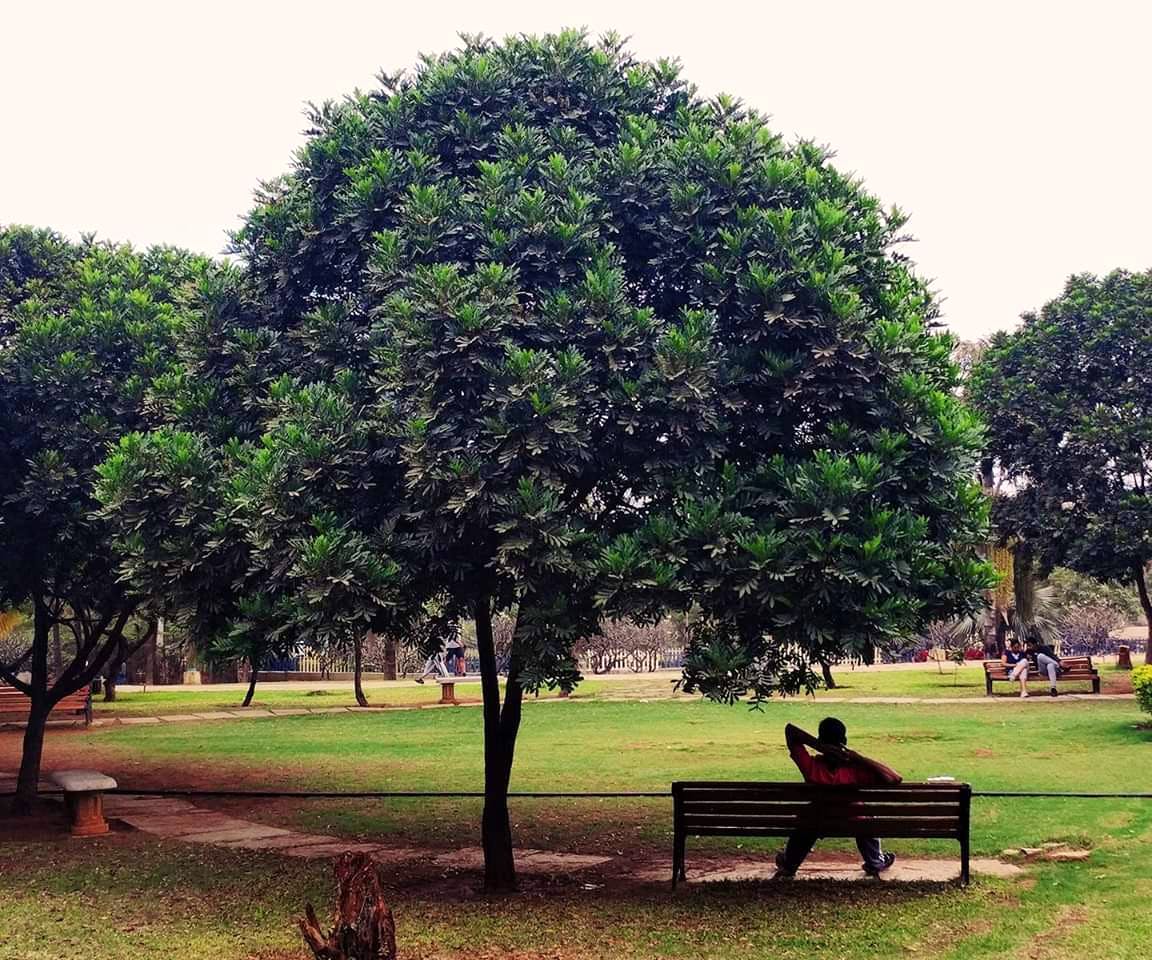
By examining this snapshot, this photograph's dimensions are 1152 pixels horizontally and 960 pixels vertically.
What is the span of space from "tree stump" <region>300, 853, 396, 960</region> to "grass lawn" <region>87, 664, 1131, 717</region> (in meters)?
21.7

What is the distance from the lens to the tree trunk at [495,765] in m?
9.59

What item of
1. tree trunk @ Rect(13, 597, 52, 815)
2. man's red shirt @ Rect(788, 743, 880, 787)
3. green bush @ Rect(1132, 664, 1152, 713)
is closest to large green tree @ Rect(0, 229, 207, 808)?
tree trunk @ Rect(13, 597, 52, 815)

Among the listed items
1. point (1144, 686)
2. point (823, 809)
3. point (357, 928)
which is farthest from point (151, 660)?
point (357, 928)

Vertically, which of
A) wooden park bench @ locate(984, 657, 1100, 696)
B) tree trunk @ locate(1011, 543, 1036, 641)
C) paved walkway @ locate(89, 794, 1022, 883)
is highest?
tree trunk @ locate(1011, 543, 1036, 641)

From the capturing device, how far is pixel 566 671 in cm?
816

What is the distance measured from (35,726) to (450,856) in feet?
19.2

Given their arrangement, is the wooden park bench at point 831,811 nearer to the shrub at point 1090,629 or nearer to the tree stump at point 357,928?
the tree stump at point 357,928

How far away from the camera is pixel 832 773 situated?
944cm

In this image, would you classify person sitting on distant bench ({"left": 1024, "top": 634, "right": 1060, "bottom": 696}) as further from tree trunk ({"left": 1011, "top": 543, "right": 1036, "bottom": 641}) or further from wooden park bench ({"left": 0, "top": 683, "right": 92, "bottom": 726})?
wooden park bench ({"left": 0, "top": 683, "right": 92, "bottom": 726})

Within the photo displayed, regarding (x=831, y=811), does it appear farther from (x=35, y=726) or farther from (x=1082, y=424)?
(x=1082, y=424)

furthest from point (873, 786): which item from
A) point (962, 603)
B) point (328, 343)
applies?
point (328, 343)

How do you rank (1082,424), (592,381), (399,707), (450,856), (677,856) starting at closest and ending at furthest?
(592,381)
(677,856)
(450,856)
(1082,424)
(399,707)

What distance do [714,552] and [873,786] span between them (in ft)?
8.76

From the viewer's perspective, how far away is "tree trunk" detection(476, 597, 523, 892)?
9.59 m
